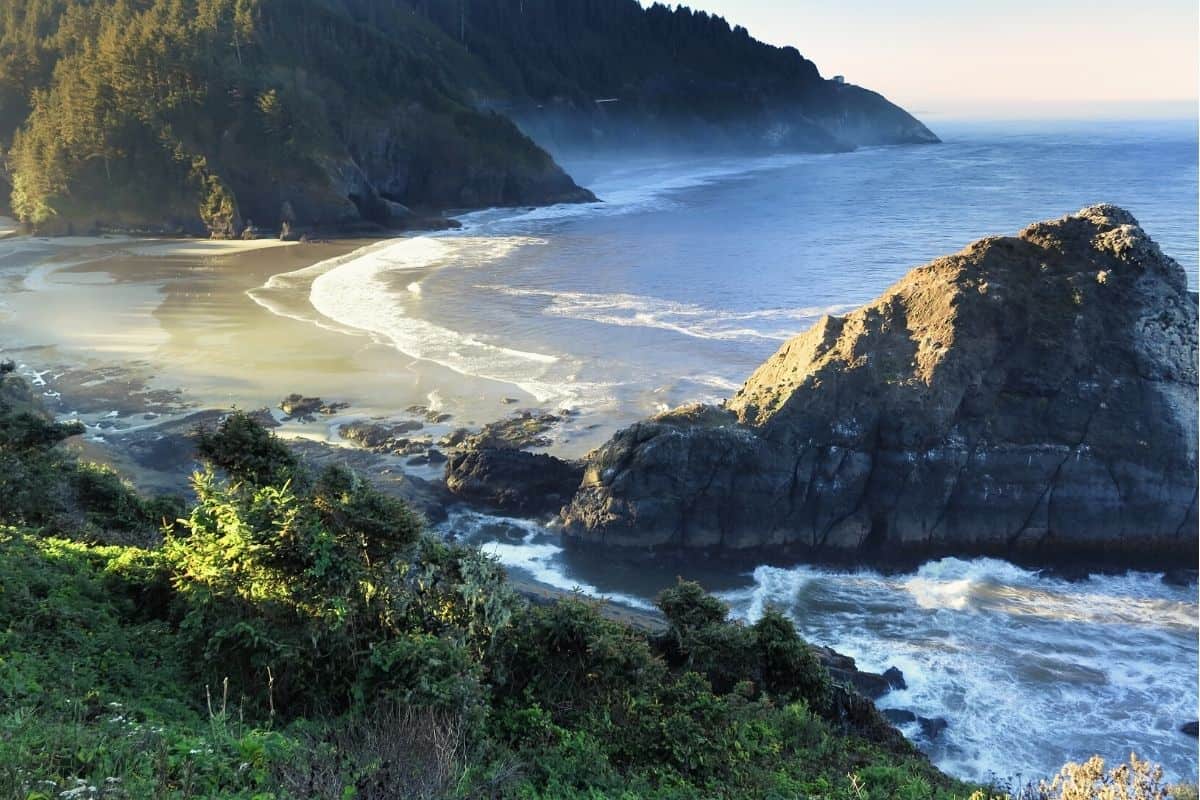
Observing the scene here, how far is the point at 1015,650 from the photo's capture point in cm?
1755

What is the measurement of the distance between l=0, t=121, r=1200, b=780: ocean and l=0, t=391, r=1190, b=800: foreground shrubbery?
21.2ft

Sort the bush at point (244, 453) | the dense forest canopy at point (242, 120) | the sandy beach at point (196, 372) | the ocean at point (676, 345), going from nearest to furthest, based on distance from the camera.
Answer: the bush at point (244, 453)
the ocean at point (676, 345)
the sandy beach at point (196, 372)
the dense forest canopy at point (242, 120)

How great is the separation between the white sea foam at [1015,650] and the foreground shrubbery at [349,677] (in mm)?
4721

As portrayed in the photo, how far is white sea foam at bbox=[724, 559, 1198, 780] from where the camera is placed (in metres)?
15.1

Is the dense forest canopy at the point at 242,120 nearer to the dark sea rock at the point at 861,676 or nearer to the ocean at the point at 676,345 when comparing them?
the ocean at the point at 676,345

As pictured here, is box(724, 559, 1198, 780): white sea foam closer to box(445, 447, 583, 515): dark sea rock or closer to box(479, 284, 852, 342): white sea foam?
box(445, 447, 583, 515): dark sea rock

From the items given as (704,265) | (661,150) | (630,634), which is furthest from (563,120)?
(630,634)

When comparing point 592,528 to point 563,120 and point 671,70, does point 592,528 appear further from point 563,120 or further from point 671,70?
point 671,70

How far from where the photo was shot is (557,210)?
80.5 metres

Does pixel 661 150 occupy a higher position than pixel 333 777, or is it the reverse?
pixel 661 150

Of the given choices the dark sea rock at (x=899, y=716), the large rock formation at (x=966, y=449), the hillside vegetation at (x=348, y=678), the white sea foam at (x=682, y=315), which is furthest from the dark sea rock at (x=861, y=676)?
the white sea foam at (x=682, y=315)

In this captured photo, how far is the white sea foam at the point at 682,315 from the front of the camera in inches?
1529

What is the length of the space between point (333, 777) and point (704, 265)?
Answer: 49.3 meters

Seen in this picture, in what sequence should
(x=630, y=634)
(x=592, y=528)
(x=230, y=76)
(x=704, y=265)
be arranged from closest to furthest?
(x=630, y=634) < (x=592, y=528) < (x=704, y=265) < (x=230, y=76)
